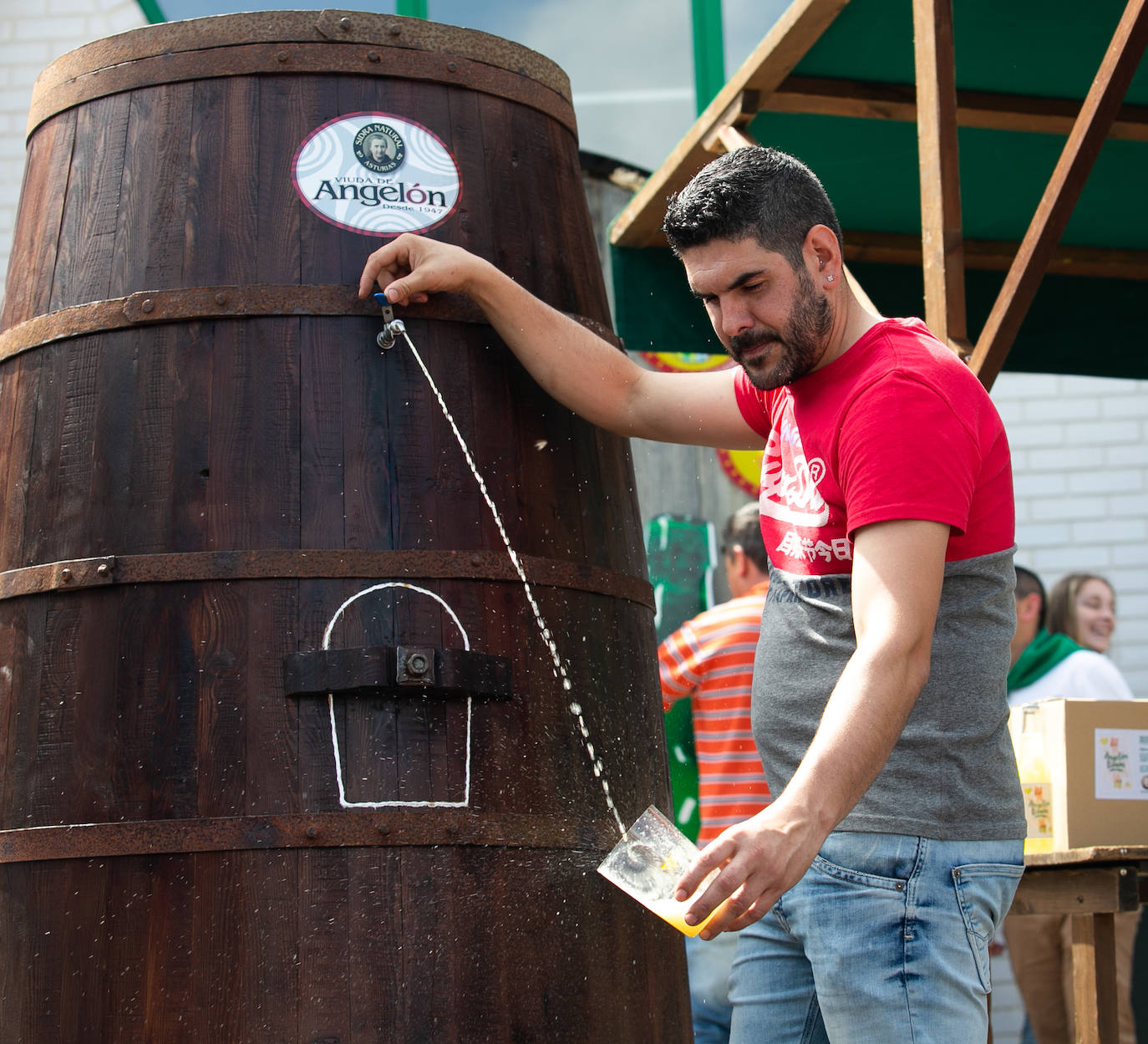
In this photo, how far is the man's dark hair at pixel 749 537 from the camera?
13.8ft

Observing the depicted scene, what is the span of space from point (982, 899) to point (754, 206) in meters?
0.95

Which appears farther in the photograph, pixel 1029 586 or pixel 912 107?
pixel 1029 586

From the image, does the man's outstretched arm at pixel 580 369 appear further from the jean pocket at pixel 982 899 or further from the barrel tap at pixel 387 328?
the jean pocket at pixel 982 899

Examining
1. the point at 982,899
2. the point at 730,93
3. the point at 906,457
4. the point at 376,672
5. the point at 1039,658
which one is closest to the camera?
the point at 906,457

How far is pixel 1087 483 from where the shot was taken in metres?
6.09

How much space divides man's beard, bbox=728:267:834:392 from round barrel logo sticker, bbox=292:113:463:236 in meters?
0.67

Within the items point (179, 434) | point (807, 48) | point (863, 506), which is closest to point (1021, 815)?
point (863, 506)

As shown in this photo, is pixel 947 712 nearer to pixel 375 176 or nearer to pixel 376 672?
pixel 376 672

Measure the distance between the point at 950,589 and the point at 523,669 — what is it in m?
0.69

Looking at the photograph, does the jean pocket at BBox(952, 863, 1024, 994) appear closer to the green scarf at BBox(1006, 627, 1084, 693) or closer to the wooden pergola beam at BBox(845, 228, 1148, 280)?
the green scarf at BBox(1006, 627, 1084, 693)

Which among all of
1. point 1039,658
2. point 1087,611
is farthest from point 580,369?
point 1087,611

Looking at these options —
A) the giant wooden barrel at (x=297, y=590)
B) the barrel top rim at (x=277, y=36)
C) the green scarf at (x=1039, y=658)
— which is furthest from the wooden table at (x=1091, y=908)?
the barrel top rim at (x=277, y=36)

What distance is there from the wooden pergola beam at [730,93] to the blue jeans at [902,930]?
236 cm

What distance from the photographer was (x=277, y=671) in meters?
2.15
